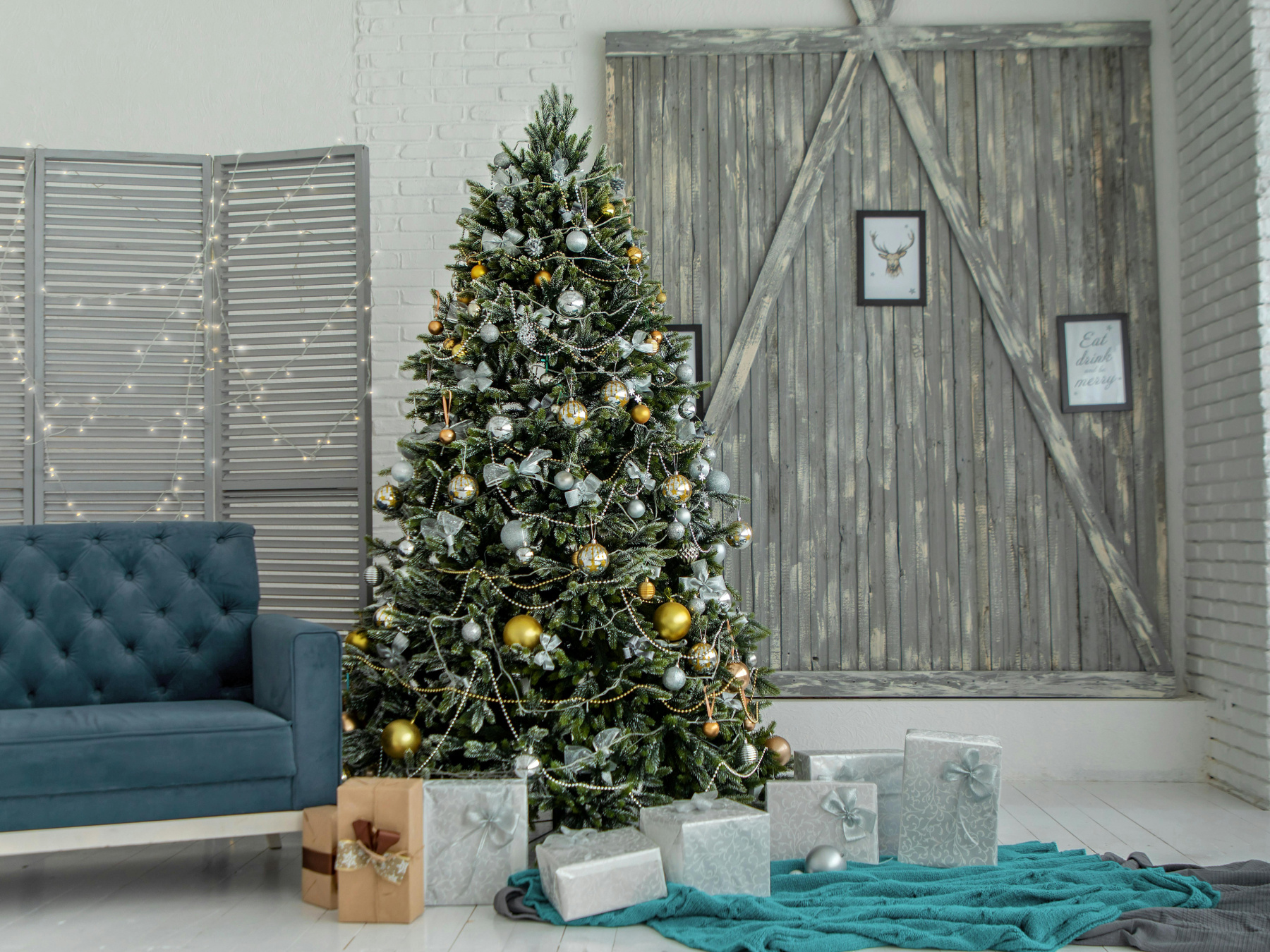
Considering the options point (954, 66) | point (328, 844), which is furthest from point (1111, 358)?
point (328, 844)

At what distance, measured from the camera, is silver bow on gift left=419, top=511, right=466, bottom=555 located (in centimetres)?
251

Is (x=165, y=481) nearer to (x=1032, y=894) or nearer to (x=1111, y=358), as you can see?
(x=1032, y=894)

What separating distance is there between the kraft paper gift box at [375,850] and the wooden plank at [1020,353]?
107 inches

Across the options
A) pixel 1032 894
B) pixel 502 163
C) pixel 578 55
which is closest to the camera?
pixel 1032 894

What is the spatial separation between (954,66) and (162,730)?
3.55 meters

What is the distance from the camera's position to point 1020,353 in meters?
3.51

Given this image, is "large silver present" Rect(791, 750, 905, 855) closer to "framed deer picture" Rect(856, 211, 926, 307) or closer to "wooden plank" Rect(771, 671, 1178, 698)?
"wooden plank" Rect(771, 671, 1178, 698)

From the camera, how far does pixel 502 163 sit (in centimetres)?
282

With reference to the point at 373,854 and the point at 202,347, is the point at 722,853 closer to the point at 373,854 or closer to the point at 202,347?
the point at 373,854

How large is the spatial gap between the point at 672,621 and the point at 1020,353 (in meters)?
1.95

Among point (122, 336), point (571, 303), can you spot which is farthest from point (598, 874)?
point (122, 336)

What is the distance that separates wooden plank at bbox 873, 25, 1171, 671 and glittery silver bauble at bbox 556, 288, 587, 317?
1.77 m

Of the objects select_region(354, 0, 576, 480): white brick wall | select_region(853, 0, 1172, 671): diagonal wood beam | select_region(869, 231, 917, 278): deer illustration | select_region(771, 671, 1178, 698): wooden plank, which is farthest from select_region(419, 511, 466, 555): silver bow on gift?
select_region(853, 0, 1172, 671): diagonal wood beam

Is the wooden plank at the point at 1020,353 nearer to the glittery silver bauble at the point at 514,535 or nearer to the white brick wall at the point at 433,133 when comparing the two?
the white brick wall at the point at 433,133
